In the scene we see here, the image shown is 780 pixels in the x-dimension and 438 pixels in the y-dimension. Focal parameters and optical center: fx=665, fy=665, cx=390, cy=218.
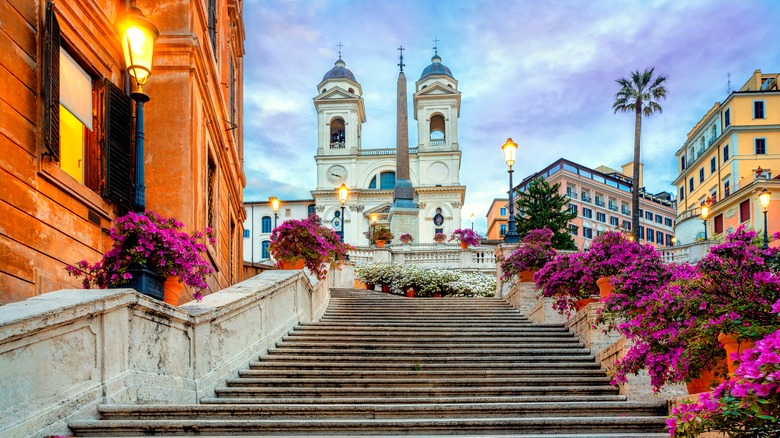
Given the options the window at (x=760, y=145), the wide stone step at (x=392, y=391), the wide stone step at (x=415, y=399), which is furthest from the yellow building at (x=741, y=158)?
the wide stone step at (x=415, y=399)

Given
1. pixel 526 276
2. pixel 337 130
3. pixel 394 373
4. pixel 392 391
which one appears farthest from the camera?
pixel 337 130

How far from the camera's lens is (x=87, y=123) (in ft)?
29.7

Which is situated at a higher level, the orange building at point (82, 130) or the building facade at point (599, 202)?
the building facade at point (599, 202)

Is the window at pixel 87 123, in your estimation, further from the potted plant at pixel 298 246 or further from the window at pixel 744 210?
the window at pixel 744 210

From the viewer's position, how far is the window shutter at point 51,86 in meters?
7.56

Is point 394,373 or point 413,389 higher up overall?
point 394,373

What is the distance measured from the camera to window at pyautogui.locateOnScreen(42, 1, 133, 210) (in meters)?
7.80

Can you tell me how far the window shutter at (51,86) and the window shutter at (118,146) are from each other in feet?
4.46

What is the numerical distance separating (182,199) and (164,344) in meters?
4.41

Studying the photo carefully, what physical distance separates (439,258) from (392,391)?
20.3 metres

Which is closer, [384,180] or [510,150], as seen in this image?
[510,150]

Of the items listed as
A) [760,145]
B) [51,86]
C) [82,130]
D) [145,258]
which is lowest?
[145,258]

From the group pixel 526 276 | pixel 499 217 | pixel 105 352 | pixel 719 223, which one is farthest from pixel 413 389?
pixel 499 217

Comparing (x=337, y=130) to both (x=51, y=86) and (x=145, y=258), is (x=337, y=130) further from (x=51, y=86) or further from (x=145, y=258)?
(x=145, y=258)
